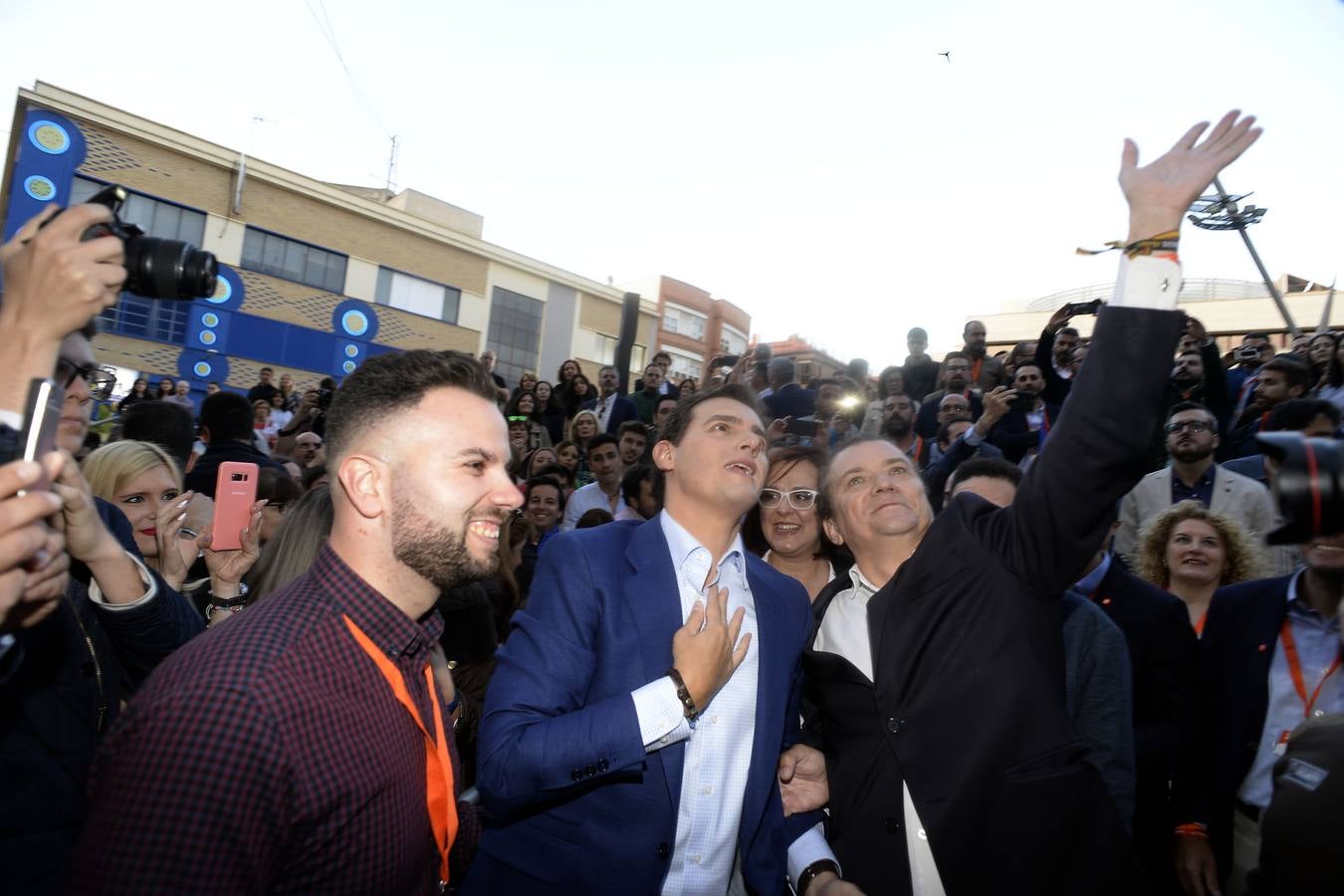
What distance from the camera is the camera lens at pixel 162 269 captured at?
1749 mm

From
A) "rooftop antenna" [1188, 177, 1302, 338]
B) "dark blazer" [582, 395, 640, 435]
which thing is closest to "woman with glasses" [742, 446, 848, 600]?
"dark blazer" [582, 395, 640, 435]

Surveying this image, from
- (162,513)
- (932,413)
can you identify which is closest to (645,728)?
(162,513)

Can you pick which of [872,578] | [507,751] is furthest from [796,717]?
[507,751]

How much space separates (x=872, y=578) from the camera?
8.82 feet

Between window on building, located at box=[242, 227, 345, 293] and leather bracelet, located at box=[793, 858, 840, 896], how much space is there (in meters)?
29.6

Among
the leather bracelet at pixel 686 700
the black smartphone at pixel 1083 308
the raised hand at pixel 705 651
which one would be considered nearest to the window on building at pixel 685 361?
the black smartphone at pixel 1083 308

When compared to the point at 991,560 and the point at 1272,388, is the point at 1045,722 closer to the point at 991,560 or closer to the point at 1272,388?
the point at 991,560

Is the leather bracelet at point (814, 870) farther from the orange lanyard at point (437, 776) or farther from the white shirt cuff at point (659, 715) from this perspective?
the orange lanyard at point (437, 776)

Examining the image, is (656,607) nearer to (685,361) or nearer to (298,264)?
(298,264)

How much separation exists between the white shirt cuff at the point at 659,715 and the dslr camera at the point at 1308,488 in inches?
51.6

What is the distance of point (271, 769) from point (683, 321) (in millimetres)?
46308

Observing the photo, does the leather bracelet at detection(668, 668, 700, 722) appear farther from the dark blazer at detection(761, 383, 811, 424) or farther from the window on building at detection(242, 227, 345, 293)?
the window on building at detection(242, 227, 345, 293)

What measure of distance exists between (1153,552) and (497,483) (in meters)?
3.99

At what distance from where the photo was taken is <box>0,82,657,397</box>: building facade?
2372cm
